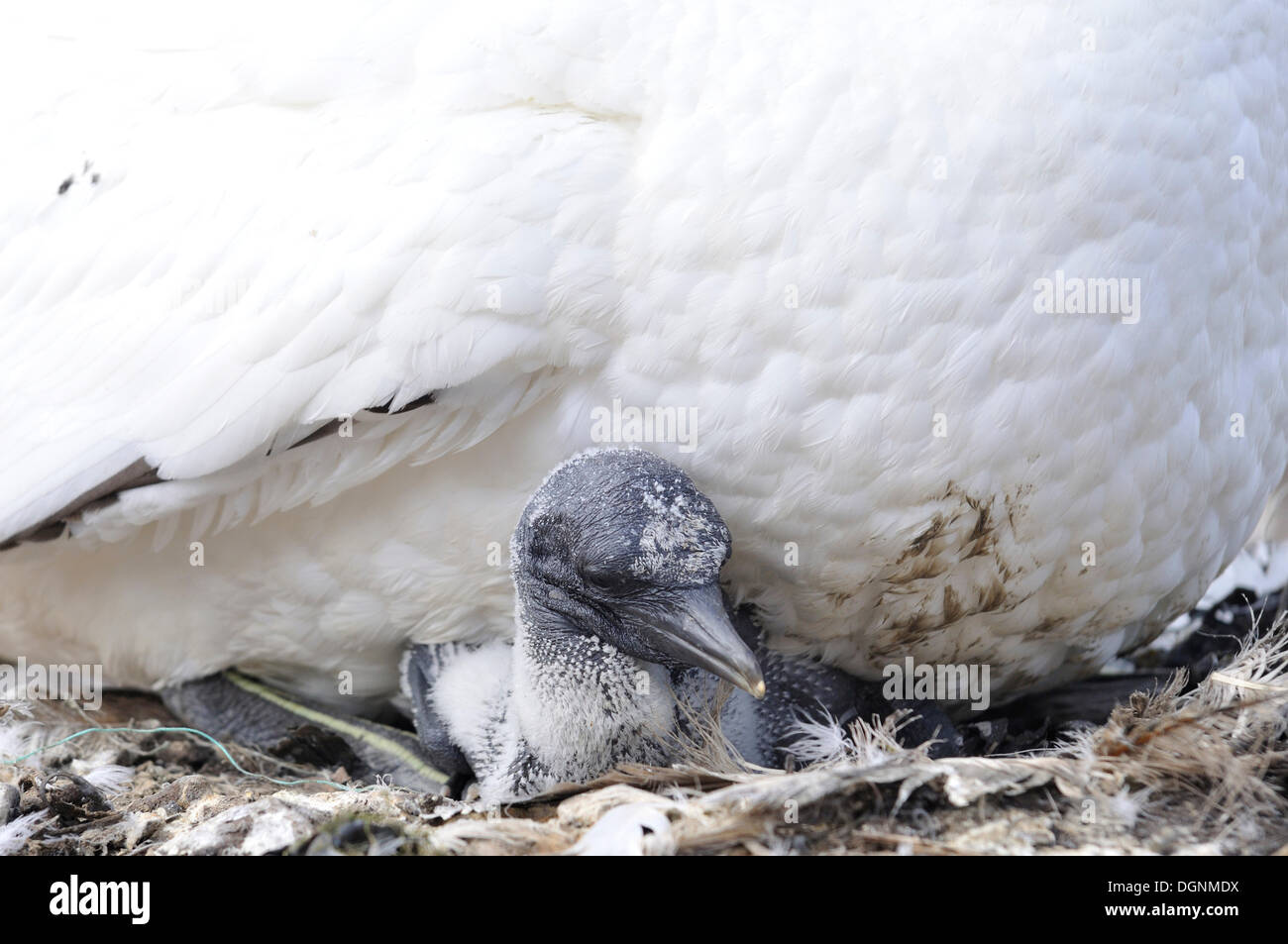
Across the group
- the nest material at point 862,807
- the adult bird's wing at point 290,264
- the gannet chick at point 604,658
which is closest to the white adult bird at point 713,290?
the adult bird's wing at point 290,264

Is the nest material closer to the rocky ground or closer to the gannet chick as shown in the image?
the rocky ground

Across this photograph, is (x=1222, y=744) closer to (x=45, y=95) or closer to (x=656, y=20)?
(x=656, y=20)

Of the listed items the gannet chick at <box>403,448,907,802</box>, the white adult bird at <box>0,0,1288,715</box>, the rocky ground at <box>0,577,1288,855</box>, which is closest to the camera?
the rocky ground at <box>0,577,1288,855</box>

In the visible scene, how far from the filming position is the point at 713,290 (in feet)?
8.74

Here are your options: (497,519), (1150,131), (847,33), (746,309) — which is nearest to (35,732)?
(497,519)

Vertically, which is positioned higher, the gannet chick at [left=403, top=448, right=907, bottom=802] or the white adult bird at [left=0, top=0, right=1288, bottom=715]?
the white adult bird at [left=0, top=0, right=1288, bottom=715]

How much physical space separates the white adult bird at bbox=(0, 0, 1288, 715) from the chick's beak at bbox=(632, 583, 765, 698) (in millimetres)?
224

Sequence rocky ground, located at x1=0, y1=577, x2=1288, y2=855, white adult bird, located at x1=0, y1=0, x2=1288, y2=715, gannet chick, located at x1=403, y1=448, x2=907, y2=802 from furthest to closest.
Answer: gannet chick, located at x1=403, y1=448, x2=907, y2=802 < white adult bird, located at x1=0, y1=0, x2=1288, y2=715 < rocky ground, located at x1=0, y1=577, x2=1288, y2=855

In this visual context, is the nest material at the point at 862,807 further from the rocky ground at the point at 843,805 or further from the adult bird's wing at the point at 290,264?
the adult bird's wing at the point at 290,264

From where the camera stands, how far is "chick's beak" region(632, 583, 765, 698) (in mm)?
2709

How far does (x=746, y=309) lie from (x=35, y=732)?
84.6 inches

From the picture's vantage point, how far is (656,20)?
274cm

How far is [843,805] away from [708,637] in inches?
18.8

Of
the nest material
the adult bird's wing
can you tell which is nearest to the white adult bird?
the adult bird's wing
